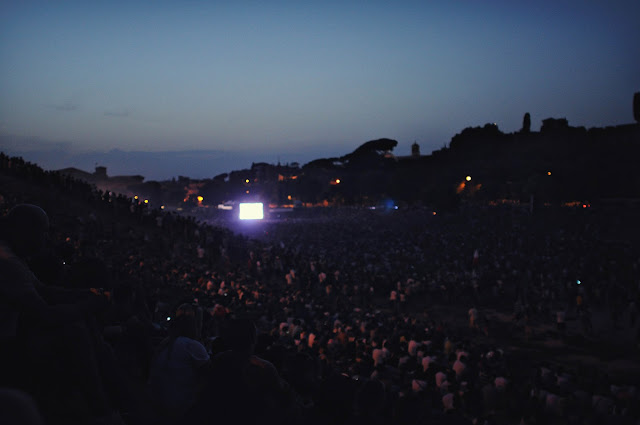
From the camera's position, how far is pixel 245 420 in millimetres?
2604

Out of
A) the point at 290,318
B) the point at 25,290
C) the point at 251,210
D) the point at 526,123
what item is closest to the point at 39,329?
the point at 25,290

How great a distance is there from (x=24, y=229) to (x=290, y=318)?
1040 cm

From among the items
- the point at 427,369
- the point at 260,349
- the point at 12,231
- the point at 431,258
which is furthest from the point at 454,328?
the point at 12,231

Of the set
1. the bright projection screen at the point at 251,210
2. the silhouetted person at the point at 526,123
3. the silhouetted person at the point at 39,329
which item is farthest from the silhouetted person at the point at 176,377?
the silhouetted person at the point at 526,123

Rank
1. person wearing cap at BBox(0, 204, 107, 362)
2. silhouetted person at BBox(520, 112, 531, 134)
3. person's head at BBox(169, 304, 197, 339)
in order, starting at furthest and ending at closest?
silhouetted person at BBox(520, 112, 531, 134) < person's head at BBox(169, 304, 197, 339) < person wearing cap at BBox(0, 204, 107, 362)

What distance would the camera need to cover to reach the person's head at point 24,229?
213 centimetres

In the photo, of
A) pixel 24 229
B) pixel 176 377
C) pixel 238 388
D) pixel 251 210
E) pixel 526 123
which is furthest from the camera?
pixel 526 123

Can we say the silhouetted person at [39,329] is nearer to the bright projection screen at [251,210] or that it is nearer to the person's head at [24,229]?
the person's head at [24,229]

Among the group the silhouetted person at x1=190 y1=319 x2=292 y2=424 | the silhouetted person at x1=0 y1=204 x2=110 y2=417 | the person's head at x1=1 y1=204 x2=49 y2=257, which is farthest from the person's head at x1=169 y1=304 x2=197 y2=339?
the person's head at x1=1 y1=204 x2=49 y2=257

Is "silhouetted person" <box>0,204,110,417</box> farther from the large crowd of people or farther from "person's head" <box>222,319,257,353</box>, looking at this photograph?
"person's head" <box>222,319,257,353</box>

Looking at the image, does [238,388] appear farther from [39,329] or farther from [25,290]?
[25,290]

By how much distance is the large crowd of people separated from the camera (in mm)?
2205

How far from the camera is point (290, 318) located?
12.2 meters

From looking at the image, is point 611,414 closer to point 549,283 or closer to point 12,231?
point 12,231
